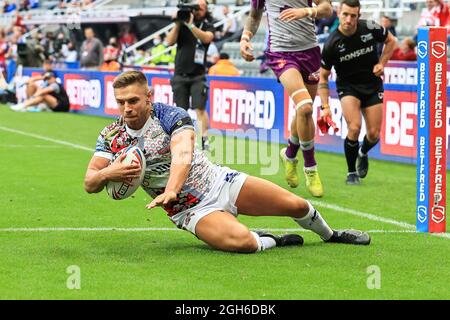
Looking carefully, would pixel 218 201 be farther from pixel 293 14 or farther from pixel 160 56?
pixel 160 56

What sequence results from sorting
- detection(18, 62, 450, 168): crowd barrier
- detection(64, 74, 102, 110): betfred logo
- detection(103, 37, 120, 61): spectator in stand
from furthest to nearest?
1. detection(103, 37, 120, 61): spectator in stand
2. detection(64, 74, 102, 110): betfred logo
3. detection(18, 62, 450, 168): crowd barrier

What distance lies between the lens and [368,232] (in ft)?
28.7

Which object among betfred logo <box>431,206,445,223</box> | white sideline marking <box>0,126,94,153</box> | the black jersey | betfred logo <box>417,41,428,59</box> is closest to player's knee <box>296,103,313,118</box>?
the black jersey

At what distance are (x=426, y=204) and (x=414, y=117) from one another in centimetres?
607

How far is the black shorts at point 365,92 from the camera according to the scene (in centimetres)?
1205

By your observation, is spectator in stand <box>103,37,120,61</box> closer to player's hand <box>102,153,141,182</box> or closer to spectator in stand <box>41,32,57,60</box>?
spectator in stand <box>41,32,57,60</box>

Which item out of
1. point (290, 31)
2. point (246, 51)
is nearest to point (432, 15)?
point (290, 31)

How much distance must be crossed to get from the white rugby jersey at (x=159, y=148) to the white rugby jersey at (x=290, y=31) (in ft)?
11.8

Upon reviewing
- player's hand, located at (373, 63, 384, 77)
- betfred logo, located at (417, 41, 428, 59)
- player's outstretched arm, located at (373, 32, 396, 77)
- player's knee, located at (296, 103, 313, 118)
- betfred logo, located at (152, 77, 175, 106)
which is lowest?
betfred logo, located at (152, 77, 175, 106)

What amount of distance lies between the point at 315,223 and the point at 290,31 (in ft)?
11.6

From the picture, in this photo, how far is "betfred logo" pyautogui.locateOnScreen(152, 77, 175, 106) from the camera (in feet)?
69.6

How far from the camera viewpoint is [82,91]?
25312mm
